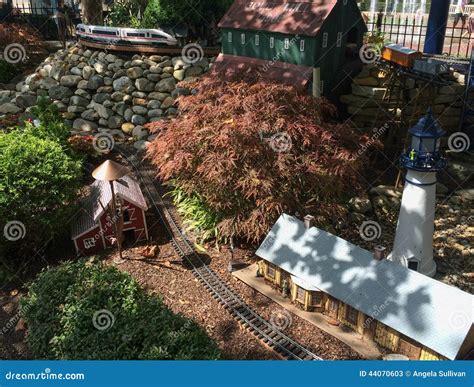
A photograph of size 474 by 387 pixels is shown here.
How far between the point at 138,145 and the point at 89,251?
605 cm

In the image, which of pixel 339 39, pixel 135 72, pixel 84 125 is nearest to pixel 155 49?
pixel 135 72

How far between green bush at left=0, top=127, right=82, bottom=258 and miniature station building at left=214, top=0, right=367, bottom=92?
17.1 feet

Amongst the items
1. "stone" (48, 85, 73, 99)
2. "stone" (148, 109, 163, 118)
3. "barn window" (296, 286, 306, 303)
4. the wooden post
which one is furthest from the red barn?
"stone" (48, 85, 73, 99)

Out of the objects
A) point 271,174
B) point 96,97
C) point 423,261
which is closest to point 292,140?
point 271,174

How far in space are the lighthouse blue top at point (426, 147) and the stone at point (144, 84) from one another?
1094 cm

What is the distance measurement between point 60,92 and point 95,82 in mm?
1476

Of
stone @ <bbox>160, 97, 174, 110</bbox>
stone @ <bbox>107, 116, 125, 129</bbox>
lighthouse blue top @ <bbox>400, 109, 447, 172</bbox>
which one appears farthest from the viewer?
stone @ <bbox>107, 116, 125, 129</bbox>

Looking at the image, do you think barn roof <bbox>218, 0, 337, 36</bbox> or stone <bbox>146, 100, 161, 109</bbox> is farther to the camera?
stone <bbox>146, 100, 161, 109</bbox>

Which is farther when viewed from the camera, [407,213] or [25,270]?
[25,270]

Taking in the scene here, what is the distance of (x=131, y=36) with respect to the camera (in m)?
17.5

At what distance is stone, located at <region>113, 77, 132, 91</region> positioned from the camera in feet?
56.9

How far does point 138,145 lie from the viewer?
1614cm

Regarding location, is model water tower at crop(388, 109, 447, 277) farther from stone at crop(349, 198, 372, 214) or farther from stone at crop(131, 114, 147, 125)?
stone at crop(131, 114, 147, 125)

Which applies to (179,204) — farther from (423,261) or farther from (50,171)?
(423,261)
